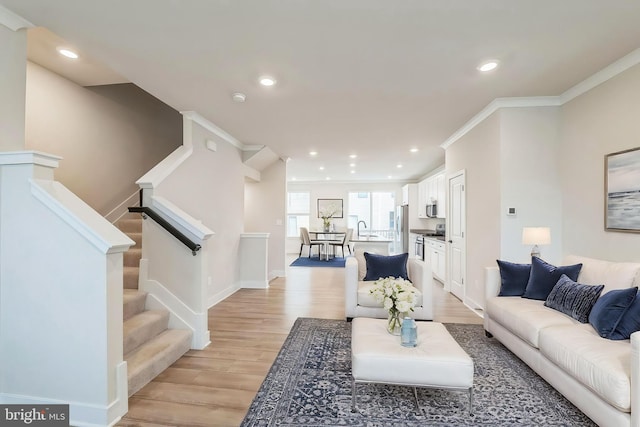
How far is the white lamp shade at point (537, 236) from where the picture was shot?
3.09m

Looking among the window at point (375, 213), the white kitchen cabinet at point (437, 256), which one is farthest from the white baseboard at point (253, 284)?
the window at point (375, 213)

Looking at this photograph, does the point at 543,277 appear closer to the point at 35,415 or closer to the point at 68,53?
the point at 35,415

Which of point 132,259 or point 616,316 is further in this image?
point 132,259

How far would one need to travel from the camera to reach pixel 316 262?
27.5 ft

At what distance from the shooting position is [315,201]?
10766mm

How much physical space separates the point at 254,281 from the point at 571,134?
497cm

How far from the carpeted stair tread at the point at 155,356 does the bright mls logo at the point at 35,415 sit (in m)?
0.37

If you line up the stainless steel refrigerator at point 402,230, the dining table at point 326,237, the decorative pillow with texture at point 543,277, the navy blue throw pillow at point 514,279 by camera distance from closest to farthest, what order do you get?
the decorative pillow with texture at point 543,277 < the navy blue throw pillow at point 514,279 < the dining table at point 326,237 < the stainless steel refrigerator at point 402,230

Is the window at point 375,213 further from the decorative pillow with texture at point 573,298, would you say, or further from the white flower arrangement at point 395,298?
the white flower arrangement at point 395,298

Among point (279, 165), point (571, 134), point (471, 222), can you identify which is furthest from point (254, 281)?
point (571, 134)

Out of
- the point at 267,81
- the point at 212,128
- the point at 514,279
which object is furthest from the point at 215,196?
the point at 514,279

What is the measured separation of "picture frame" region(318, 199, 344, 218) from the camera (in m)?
10.6

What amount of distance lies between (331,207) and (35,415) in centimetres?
918

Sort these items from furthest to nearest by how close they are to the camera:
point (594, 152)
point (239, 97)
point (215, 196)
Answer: point (215, 196) → point (239, 97) → point (594, 152)
